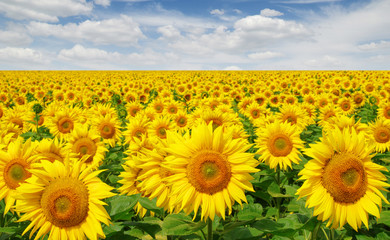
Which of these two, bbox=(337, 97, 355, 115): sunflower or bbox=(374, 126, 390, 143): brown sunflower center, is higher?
bbox=(337, 97, 355, 115): sunflower

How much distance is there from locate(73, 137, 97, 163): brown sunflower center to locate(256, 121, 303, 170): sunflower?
3224 millimetres

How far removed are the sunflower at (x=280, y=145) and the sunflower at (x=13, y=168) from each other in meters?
3.94

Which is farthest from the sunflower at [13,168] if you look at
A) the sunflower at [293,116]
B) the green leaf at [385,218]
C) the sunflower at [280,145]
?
the sunflower at [293,116]

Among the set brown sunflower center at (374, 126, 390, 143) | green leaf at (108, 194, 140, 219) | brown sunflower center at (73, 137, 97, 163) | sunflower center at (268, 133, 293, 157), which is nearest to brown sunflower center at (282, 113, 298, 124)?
brown sunflower center at (374, 126, 390, 143)

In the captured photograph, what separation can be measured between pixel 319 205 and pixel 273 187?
7.07 ft

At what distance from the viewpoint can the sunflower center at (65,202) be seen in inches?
106

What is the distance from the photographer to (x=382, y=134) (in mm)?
6656

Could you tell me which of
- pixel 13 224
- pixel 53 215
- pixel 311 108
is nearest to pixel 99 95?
pixel 311 108

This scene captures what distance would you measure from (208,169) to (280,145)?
Answer: 3.25m

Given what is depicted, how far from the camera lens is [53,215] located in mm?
2721

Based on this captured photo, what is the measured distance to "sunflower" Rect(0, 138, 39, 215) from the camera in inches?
130

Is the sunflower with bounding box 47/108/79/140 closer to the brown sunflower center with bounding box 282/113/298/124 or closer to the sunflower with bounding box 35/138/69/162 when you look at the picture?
the sunflower with bounding box 35/138/69/162

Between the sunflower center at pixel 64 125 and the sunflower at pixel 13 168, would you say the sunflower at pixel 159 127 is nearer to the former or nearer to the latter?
the sunflower center at pixel 64 125

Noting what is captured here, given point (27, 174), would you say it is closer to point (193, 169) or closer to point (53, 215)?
point (53, 215)
